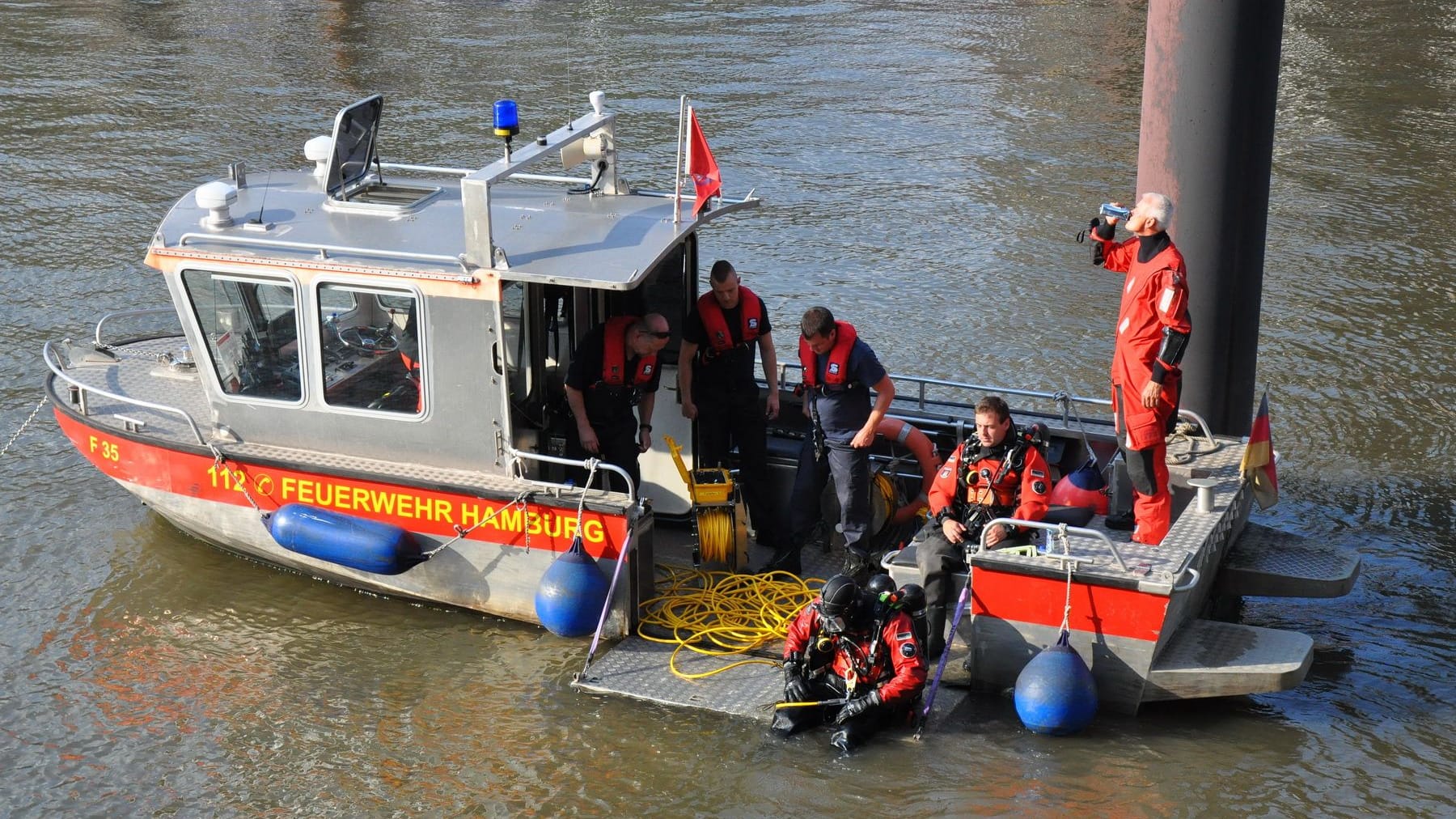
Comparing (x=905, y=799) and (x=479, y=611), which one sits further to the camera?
(x=479, y=611)

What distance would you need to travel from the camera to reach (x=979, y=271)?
1352 cm

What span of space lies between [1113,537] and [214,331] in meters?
4.76

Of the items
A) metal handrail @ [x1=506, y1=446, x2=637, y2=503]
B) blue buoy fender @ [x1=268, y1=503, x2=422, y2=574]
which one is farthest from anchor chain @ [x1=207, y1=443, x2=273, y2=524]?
metal handrail @ [x1=506, y1=446, x2=637, y2=503]

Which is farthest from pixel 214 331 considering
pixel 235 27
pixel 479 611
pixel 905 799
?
pixel 235 27

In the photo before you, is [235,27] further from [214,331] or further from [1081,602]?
[1081,602]

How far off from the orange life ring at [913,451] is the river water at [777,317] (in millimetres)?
1472

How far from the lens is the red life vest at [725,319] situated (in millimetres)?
7637

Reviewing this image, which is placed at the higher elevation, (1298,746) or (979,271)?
(979,271)

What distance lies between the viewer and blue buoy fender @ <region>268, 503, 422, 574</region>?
24.1 feet

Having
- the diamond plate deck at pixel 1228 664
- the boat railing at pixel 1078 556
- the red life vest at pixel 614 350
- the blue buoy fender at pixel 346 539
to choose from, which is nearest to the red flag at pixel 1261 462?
the diamond plate deck at pixel 1228 664

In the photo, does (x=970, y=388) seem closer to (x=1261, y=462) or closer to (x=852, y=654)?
(x=1261, y=462)

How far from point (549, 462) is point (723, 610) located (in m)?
1.20

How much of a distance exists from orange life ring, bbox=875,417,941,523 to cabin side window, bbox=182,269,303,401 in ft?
10.5

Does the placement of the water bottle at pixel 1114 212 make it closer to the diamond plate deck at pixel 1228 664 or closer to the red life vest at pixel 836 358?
the red life vest at pixel 836 358
